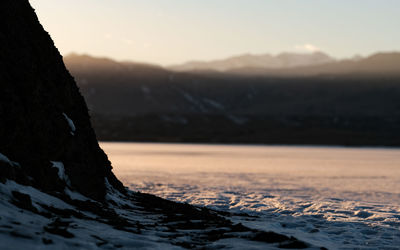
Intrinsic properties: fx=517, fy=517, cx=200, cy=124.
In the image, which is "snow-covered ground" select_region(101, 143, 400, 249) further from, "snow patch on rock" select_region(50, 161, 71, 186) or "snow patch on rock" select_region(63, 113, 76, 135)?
"snow patch on rock" select_region(63, 113, 76, 135)

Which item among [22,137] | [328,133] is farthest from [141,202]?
[328,133]

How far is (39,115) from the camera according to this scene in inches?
551

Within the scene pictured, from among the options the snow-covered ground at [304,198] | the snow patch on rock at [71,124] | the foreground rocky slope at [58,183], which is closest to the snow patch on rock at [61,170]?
the foreground rocky slope at [58,183]

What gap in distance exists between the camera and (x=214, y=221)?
1363 cm

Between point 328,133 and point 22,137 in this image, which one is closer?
point 22,137

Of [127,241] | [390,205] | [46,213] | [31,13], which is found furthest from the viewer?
[390,205]

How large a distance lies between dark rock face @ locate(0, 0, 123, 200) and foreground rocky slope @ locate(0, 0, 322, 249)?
0.09ft

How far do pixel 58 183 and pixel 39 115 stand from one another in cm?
194

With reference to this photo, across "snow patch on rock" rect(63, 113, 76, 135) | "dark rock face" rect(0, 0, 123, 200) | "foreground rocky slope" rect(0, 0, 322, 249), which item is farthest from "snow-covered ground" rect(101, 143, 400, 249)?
"snow patch on rock" rect(63, 113, 76, 135)

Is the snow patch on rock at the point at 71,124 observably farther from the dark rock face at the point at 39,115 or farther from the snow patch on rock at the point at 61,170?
the snow patch on rock at the point at 61,170

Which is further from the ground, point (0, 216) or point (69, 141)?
point (69, 141)

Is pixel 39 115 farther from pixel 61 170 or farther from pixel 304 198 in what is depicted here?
pixel 304 198

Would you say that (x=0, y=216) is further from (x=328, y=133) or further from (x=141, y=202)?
(x=328, y=133)

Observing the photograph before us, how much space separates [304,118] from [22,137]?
167737 mm
